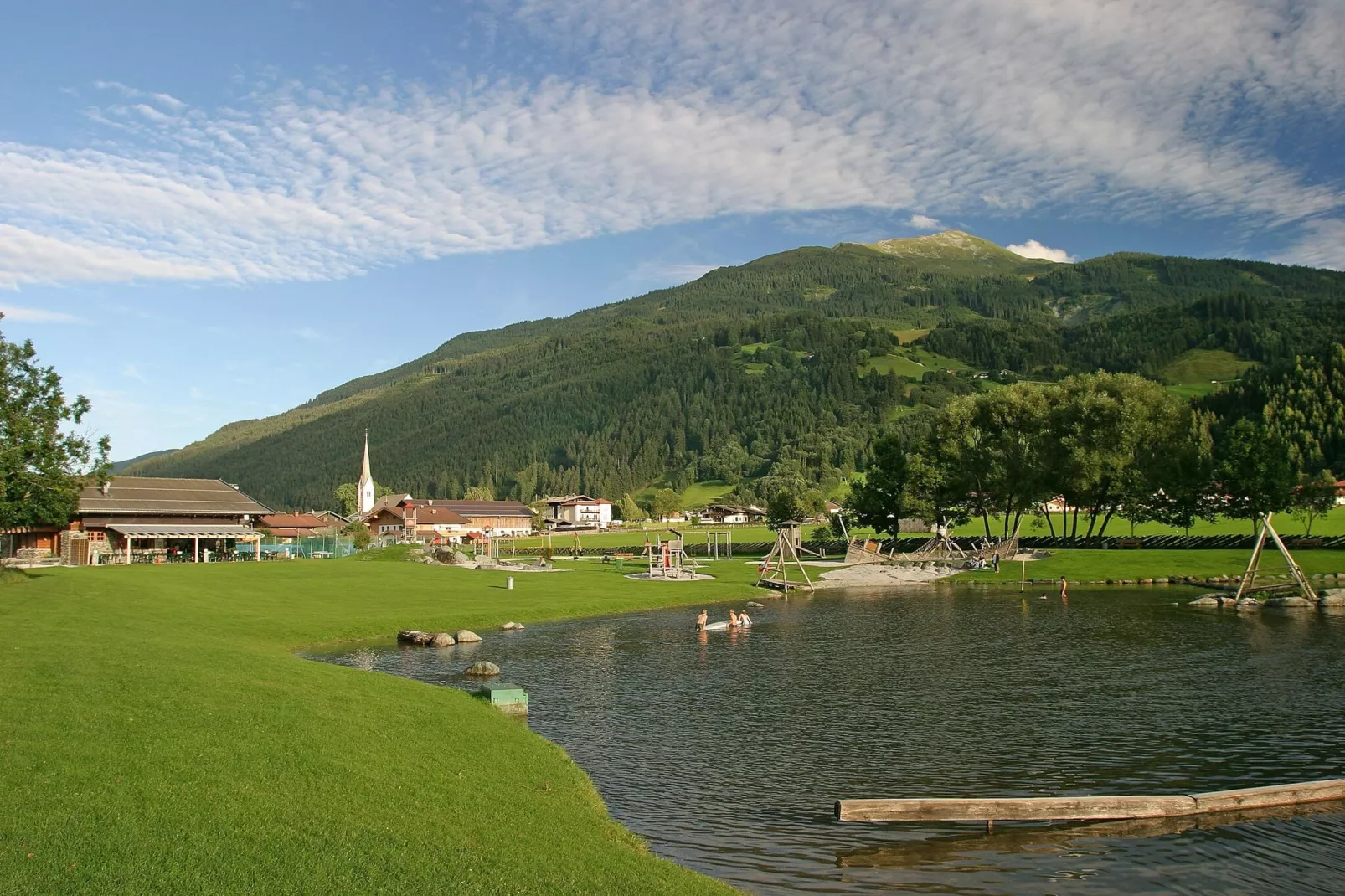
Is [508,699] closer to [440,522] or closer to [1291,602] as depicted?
[1291,602]

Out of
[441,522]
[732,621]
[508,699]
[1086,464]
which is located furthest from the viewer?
[441,522]

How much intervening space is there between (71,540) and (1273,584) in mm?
90914

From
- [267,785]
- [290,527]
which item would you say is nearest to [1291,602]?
[267,785]

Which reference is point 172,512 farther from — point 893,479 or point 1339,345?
point 1339,345

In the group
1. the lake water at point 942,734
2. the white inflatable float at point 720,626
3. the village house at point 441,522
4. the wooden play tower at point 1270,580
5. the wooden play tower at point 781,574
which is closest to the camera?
the lake water at point 942,734

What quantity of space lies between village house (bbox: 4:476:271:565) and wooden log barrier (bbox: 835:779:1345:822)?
244 ft

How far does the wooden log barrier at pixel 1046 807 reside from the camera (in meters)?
15.4

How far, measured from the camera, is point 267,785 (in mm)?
13109

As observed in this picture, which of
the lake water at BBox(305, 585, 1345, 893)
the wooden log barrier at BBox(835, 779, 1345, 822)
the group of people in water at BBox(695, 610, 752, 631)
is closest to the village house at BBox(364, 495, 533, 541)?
the group of people in water at BBox(695, 610, 752, 631)

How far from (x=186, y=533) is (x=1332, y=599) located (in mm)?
86968

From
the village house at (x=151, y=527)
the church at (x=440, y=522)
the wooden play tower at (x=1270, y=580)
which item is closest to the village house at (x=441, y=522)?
A: the church at (x=440, y=522)

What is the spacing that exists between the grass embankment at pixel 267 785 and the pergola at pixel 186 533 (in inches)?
2221

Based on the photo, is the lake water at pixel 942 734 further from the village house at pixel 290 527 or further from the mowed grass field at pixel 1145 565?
the village house at pixel 290 527

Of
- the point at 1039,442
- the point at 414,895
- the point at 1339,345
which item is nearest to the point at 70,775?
the point at 414,895
